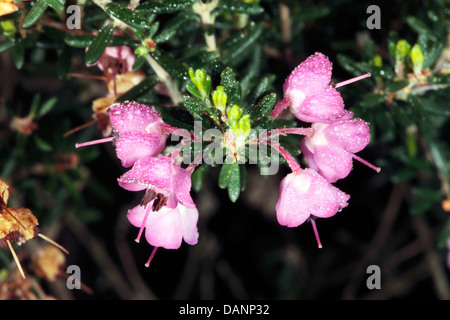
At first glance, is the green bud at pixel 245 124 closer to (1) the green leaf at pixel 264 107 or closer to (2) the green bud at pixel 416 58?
(1) the green leaf at pixel 264 107

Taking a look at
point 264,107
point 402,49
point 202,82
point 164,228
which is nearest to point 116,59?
point 202,82

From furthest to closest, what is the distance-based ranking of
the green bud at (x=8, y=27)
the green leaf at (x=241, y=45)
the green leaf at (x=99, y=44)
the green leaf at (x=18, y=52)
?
the green leaf at (x=241, y=45), the green leaf at (x=18, y=52), the green bud at (x=8, y=27), the green leaf at (x=99, y=44)

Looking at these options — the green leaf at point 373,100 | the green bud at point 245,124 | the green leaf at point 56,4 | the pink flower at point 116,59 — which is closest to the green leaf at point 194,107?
the green bud at point 245,124

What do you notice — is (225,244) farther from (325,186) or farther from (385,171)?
(325,186)

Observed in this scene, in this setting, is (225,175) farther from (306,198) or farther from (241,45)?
(241,45)

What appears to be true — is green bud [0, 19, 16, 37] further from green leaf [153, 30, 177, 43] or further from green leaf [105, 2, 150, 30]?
green leaf [153, 30, 177, 43]

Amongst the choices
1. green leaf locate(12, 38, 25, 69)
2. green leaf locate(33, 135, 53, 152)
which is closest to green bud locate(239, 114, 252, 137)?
green leaf locate(12, 38, 25, 69)
